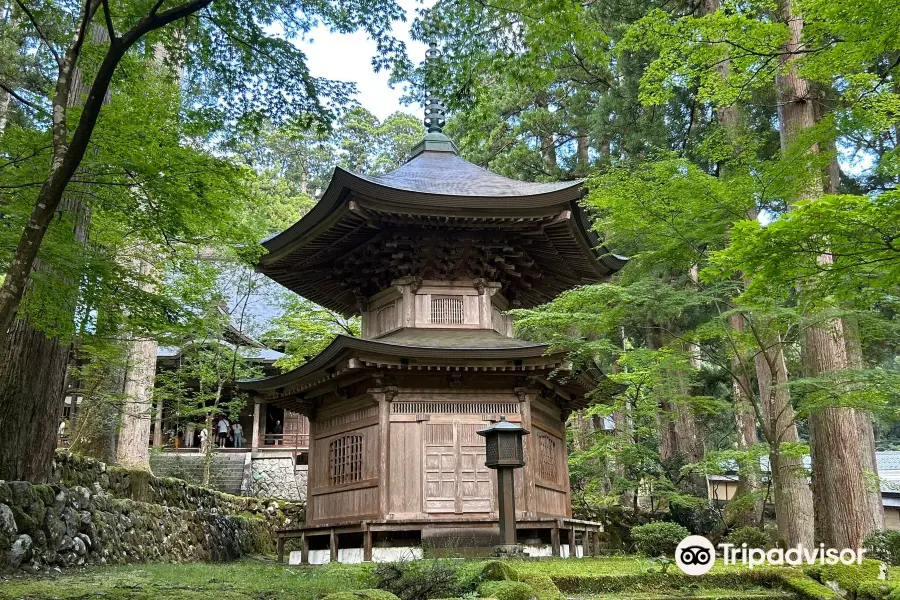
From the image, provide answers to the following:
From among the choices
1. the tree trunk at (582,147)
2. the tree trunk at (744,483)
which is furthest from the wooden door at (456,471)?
the tree trunk at (582,147)

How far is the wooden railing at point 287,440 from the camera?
28234 mm

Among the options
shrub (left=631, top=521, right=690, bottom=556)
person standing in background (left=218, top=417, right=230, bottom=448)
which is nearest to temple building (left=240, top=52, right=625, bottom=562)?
shrub (left=631, top=521, right=690, bottom=556)

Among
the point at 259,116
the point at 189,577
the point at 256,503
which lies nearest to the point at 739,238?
the point at 259,116

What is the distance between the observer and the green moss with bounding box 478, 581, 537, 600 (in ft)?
20.3

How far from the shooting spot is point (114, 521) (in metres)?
11.8

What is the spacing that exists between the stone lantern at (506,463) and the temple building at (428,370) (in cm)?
164

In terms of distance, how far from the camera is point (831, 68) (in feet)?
30.3

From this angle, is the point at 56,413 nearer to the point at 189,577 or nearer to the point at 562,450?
the point at 189,577

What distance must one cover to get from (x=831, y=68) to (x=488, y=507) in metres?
8.69

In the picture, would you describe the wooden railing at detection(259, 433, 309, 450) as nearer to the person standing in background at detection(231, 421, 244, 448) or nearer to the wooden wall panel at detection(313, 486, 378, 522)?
the person standing in background at detection(231, 421, 244, 448)

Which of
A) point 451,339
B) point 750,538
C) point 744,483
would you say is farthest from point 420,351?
point 744,483

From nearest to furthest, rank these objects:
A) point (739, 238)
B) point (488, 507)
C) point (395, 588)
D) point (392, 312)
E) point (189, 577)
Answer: point (395, 588) < point (739, 238) < point (189, 577) < point (488, 507) < point (392, 312)

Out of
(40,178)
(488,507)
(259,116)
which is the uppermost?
(259,116)

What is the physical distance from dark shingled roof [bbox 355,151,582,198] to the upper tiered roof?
A: 0.08 feet
